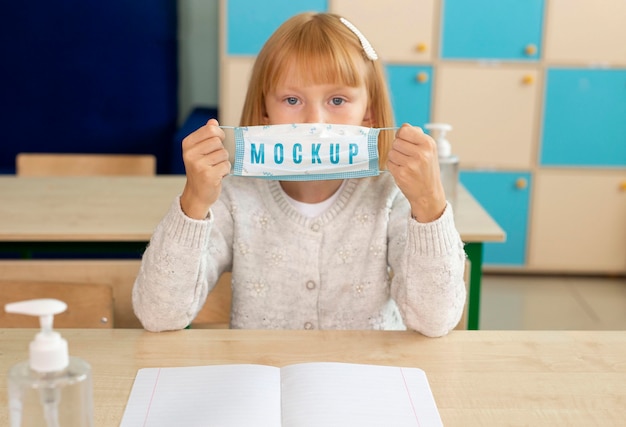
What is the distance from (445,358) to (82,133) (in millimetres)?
2760

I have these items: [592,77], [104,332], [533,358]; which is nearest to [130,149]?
[592,77]

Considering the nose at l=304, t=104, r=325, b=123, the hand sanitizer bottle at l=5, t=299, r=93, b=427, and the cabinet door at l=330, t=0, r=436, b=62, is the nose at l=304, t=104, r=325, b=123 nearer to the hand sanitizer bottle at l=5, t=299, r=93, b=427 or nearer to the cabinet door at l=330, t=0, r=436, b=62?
the hand sanitizer bottle at l=5, t=299, r=93, b=427

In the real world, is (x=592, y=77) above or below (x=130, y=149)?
above

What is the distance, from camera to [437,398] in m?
0.94

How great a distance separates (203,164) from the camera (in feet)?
3.76

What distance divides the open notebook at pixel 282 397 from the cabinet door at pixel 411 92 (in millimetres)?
2436

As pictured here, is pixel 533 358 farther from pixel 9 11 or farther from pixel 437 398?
pixel 9 11

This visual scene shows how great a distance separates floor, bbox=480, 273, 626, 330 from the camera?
2.95 meters

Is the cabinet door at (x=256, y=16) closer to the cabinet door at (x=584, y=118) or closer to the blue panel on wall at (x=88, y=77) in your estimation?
the blue panel on wall at (x=88, y=77)

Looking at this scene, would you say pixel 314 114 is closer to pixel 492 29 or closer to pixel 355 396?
pixel 355 396

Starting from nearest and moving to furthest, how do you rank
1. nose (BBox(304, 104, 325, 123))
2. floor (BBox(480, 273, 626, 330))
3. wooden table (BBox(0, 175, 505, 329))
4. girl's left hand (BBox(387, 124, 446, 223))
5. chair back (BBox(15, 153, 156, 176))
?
1. girl's left hand (BBox(387, 124, 446, 223))
2. nose (BBox(304, 104, 325, 123))
3. wooden table (BBox(0, 175, 505, 329))
4. chair back (BBox(15, 153, 156, 176))
5. floor (BBox(480, 273, 626, 330))

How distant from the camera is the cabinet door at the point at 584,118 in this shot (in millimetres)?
3305

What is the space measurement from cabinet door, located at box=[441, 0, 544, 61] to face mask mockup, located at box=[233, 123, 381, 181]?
2.21 m

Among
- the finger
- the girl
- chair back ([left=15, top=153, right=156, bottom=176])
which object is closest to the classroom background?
chair back ([left=15, top=153, right=156, bottom=176])
